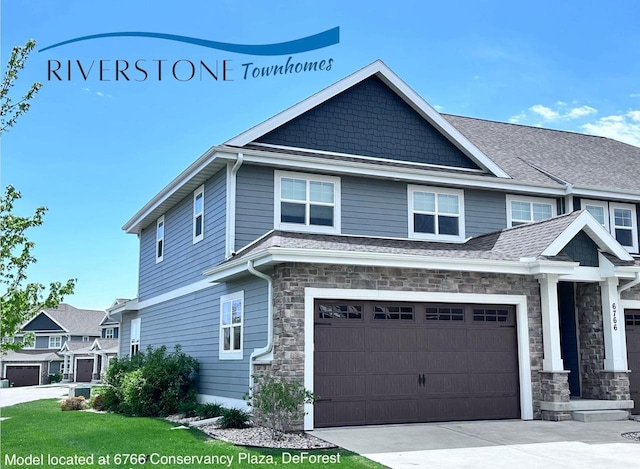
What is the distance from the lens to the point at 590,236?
15.6 meters

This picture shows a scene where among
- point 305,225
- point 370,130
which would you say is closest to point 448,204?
point 370,130

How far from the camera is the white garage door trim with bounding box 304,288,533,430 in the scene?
13047 mm

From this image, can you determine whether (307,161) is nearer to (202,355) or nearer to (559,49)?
(202,355)

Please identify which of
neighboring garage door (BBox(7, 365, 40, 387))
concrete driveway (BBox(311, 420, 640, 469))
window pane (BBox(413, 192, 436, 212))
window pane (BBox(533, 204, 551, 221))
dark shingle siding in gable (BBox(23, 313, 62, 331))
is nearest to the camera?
concrete driveway (BBox(311, 420, 640, 469))

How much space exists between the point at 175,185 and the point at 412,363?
8.54m

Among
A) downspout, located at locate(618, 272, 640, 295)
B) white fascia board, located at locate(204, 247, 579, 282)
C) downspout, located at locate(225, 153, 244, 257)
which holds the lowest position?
downspout, located at locate(618, 272, 640, 295)

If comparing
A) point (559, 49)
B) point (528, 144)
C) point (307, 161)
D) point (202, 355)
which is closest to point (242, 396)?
point (202, 355)

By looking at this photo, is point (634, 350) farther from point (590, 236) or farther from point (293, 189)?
point (293, 189)

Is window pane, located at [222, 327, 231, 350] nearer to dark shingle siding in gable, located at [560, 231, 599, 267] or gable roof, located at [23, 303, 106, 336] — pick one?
dark shingle siding in gable, located at [560, 231, 599, 267]

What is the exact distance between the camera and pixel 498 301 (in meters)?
14.9

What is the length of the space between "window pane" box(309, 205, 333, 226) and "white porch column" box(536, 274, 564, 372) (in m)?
4.94

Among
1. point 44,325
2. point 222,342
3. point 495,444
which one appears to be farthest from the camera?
point 44,325

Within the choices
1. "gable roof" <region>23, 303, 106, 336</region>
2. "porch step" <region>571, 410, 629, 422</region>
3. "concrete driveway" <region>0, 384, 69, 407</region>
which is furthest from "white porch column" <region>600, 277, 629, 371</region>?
"gable roof" <region>23, 303, 106, 336</region>

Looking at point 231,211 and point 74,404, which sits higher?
point 231,211
